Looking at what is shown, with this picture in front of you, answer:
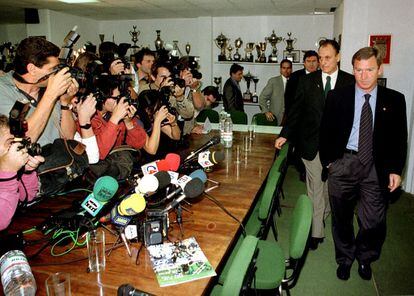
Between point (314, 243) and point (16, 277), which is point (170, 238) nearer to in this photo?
point (16, 277)

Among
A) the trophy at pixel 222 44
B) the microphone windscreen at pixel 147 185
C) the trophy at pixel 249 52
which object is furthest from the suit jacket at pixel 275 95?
the microphone windscreen at pixel 147 185

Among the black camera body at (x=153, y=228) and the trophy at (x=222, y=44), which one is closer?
the black camera body at (x=153, y=228)

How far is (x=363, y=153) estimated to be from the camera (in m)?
2.60

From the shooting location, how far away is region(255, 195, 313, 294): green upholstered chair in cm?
187

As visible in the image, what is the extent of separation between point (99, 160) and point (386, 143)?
2.04 m

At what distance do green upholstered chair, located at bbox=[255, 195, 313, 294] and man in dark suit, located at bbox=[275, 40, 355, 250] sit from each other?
1102mm

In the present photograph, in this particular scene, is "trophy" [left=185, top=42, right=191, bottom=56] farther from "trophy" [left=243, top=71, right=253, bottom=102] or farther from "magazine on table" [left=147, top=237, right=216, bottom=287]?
"magazine on table" [left=147, top=237, right=216, bottom=287]

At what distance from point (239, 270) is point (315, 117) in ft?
6.68

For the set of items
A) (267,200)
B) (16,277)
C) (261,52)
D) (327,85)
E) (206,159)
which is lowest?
(267,200)

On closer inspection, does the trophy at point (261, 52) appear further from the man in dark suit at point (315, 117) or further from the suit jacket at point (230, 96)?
the man in dark suit at point (315, 117)

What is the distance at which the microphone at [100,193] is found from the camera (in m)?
1.66

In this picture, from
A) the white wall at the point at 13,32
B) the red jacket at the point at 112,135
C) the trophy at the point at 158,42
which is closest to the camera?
the red jacket at the point at 112,135

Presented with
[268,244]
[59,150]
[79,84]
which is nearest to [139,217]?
[59,150]

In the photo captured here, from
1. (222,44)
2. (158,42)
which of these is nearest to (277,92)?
(222,44)
